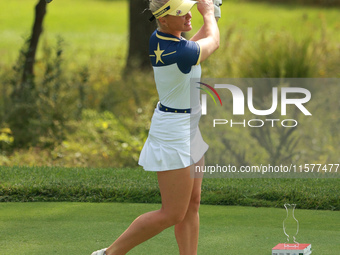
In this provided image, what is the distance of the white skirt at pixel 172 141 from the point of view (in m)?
3.86

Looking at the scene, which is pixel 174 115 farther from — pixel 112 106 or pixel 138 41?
pixel 138 41

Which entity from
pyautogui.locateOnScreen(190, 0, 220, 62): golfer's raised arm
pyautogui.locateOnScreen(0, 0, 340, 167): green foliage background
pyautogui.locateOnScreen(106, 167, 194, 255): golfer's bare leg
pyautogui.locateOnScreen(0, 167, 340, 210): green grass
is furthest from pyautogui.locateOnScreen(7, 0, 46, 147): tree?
pyautogui.locateOnScreen(190, 0, 220, 62): golfer's raised arm

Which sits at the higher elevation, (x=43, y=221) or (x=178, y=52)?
(x=178, y=52)

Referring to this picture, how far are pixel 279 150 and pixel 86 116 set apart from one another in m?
2.95

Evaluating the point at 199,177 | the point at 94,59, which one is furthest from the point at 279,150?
the point at 94,59

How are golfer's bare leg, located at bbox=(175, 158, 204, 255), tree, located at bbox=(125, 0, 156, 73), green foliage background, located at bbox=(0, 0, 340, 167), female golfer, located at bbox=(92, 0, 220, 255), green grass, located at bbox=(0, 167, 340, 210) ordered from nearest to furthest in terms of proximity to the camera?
female golfer, located at bbox=(92, 0, 220, 255)
golfer's bare leg, located at bbox=(175, 158, 204, 255)
green grass, located at bbox=(0, 167, 340, 210)
green foliage background, located at bbox=(0, 0, 340, 167)
tree, located at bbox=(125, 0, 156, 73)

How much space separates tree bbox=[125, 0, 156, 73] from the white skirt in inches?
312

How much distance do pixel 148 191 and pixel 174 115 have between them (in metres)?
2.49

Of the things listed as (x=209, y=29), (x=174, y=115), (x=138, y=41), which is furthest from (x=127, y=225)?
(x=138, y=41)

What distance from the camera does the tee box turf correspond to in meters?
4.23

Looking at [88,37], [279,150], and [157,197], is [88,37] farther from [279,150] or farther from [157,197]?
[157,197]

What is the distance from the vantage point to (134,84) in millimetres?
11062

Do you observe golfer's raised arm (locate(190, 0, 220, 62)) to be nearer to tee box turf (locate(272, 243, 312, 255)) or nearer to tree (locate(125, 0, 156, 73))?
tee box turf (locate(272, 243, 312, 255))

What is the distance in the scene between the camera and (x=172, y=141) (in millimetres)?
3871
